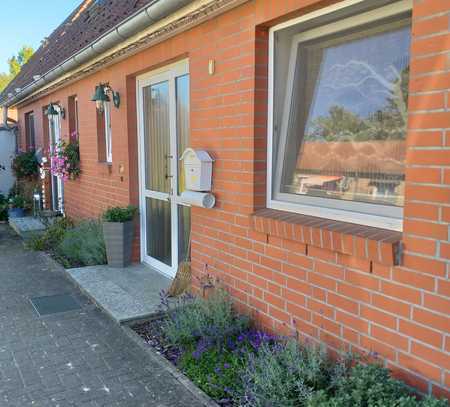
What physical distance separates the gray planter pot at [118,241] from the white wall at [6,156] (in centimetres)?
894

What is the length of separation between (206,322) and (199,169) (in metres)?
1.32

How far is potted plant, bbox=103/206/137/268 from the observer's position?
596 cm

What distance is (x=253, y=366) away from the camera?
3.00 meters

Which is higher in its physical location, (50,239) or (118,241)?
(118,241)

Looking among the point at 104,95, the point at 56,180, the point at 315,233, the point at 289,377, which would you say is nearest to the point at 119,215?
the point at 104,95

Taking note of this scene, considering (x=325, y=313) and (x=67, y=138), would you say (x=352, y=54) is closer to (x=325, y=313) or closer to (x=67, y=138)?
(x=325, y=313)

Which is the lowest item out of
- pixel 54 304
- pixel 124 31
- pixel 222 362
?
pixel 54 304

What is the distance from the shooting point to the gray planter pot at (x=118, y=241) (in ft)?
19.6

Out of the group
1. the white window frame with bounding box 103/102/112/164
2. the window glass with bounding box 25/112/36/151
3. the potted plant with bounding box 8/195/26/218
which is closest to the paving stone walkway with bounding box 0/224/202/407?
the white window frame with bounding box 103/102/112/164

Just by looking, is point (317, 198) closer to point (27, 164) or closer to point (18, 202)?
point (27, 164)

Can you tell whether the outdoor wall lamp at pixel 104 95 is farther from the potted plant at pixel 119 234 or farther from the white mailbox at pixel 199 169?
the white mailbox at pixel 199 169

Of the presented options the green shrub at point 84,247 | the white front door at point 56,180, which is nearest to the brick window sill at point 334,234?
the green shrub at point 84,247

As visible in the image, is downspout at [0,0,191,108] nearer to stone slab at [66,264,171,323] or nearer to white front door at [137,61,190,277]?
white front door at [137,61,190,277]

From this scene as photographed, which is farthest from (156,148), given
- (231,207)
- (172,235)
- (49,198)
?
(49,198)
